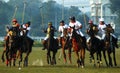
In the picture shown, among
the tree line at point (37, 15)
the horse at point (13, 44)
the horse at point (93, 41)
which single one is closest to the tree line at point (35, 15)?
the tree line at point (37, 15)

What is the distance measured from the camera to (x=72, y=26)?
77.2ft

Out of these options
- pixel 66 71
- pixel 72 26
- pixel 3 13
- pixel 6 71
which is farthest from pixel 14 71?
pixel 3 13

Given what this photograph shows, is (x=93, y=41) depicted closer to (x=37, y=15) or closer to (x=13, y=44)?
Result: (x=13, y=44)

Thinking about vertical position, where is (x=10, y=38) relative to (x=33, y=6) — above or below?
below

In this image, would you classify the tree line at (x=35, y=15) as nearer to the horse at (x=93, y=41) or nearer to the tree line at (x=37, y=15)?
the tree line at (x=37, y=15)

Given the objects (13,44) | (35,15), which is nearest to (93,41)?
(13,44)

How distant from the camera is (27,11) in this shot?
15000 centimetres

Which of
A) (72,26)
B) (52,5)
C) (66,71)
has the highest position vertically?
(52,5)

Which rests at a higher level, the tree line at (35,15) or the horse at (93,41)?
the tree line at (35,15)

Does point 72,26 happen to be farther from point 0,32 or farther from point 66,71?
point 0,32

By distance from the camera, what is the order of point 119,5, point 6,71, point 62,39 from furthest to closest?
1. point 119,5
2. point 62,39
3. point 6,71

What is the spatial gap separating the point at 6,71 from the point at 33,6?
146575 mm

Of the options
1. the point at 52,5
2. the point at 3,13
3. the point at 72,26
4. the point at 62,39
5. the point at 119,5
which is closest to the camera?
the point at 72,26

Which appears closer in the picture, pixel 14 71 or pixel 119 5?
pixel 14 71
